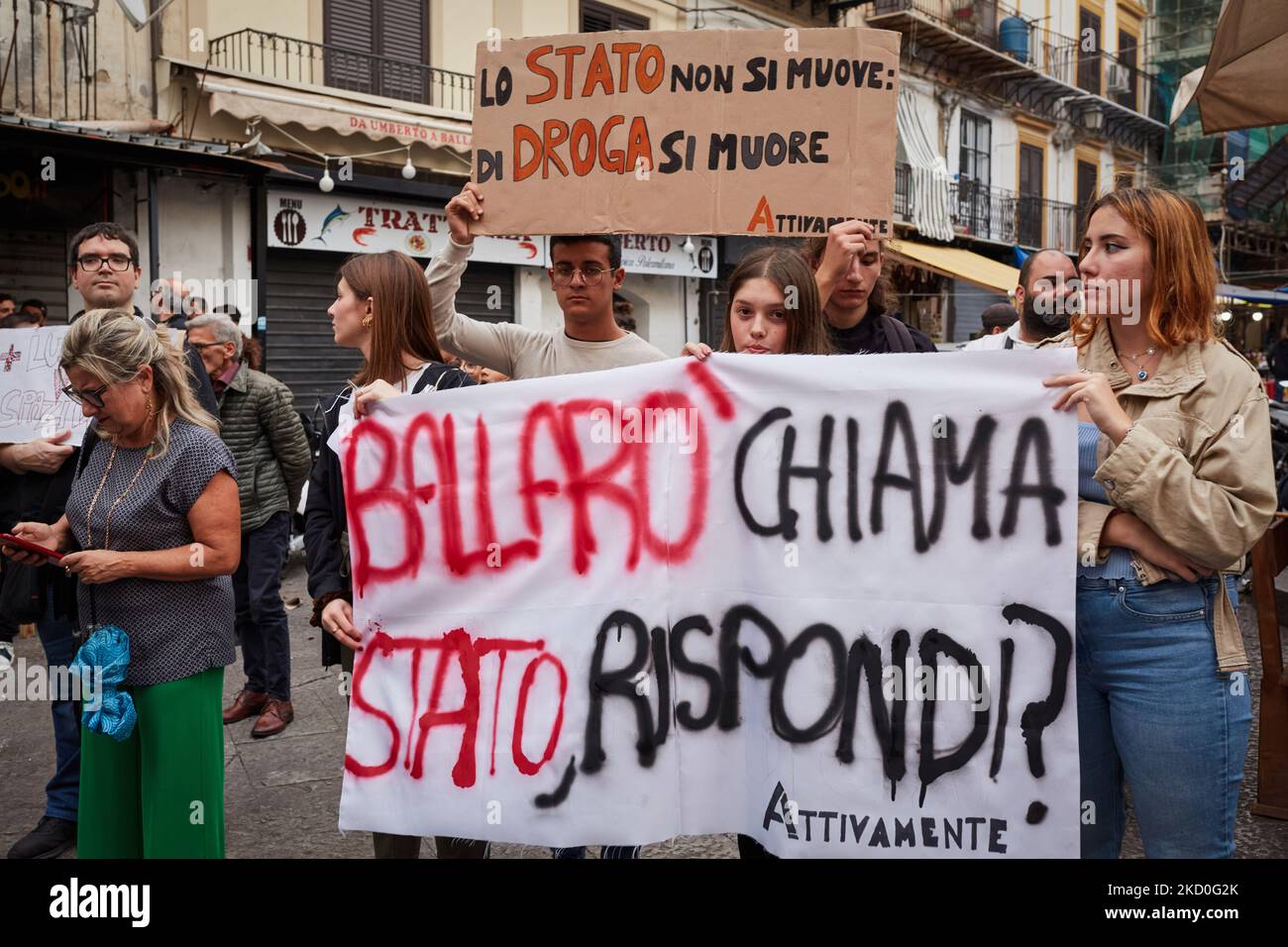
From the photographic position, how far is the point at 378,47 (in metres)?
12.9

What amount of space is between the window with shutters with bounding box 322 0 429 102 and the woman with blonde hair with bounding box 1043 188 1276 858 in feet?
38.5

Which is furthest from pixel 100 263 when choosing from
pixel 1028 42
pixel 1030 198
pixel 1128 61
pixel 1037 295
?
pixel 1128 61

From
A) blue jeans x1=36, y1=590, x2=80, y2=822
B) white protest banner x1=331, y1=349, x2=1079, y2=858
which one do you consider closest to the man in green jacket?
blue jeans x1=36, y1=590, x2=80, y2=822

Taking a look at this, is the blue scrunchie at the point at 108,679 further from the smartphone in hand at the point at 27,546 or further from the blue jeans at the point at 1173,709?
the blue jeans at the point at 1173,709

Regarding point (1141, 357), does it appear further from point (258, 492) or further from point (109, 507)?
point (258, 492)

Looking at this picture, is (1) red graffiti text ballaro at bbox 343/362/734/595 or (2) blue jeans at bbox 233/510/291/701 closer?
(1) red graffiti text ballaro at bbox 343/362/734/595

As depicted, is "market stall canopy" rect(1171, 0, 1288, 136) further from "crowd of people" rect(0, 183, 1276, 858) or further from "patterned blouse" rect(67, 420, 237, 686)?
"patterned blouse" rect(67, 420, 237, 686)

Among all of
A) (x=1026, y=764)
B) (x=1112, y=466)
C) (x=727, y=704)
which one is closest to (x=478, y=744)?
(x=727, y=704)

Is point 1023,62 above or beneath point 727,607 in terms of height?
above

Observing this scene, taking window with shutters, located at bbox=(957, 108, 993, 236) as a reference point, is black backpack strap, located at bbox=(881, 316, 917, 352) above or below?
below

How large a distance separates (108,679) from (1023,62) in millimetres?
24652

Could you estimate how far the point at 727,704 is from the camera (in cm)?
253

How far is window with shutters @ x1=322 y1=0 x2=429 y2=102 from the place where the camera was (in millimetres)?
12453

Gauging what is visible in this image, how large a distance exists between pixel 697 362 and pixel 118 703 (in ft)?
5.59
